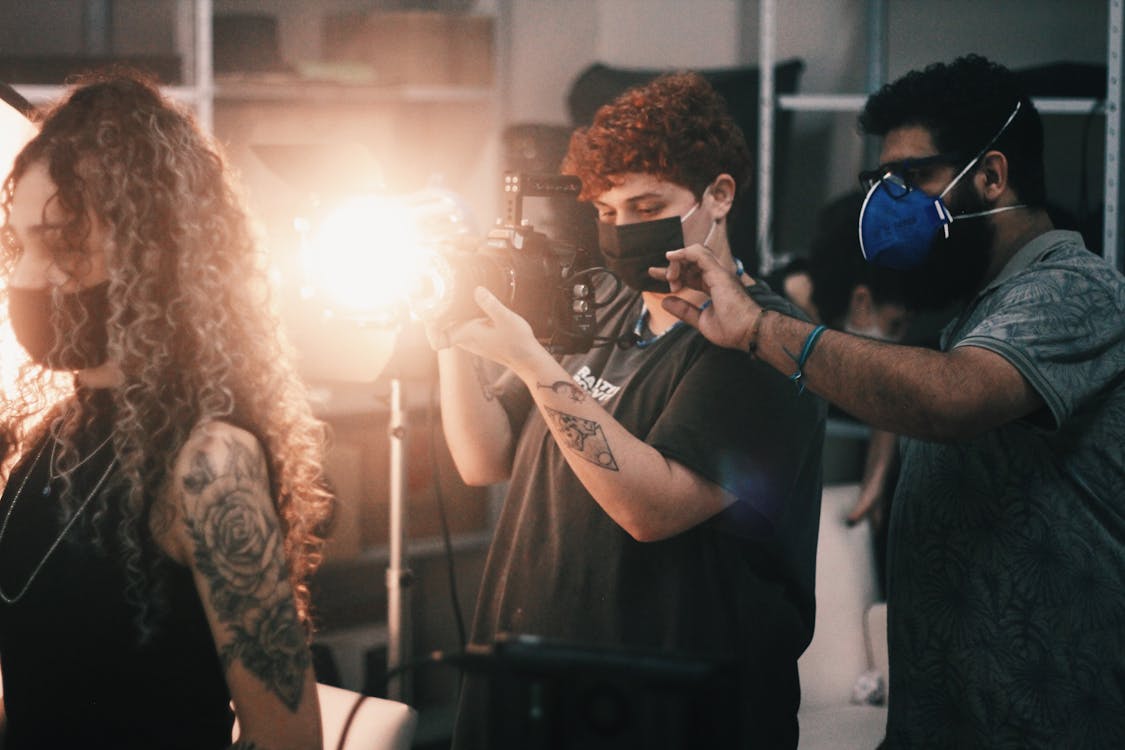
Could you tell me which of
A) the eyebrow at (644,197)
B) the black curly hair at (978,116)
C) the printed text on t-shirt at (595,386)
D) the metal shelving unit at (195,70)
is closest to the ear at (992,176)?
the black curly hair at (978,116)

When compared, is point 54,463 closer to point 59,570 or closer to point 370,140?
point 59,570

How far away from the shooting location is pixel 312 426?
1288 millimetres

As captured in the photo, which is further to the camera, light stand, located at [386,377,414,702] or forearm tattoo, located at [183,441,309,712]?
light stand, located at [386,377,414,702]

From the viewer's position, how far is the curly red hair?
141cm

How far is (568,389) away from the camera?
4.39ft

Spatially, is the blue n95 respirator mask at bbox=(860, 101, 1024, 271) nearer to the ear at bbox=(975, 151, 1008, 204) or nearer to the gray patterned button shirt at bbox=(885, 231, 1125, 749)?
the ear at bbox=(975, 151, 1008, 204)

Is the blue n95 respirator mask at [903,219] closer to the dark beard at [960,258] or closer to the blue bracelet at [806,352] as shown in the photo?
the dark beard at [960,258]

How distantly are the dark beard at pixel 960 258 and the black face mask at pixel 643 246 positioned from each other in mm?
341

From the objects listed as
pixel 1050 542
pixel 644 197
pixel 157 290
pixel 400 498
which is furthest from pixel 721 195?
pixel 400 498

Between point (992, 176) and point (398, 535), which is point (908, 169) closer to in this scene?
point (992, 176)

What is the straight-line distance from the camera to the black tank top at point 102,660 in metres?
1.04

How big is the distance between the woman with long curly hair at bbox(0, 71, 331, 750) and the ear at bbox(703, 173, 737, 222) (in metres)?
0.64

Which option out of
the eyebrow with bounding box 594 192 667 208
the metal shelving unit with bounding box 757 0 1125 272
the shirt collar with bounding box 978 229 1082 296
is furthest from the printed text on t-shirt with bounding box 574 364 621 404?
the metal shelving unit with bounding box 757 0 1125 272

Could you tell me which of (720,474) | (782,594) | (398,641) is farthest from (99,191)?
(398,641)
